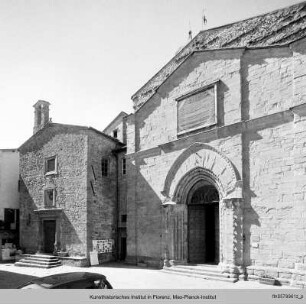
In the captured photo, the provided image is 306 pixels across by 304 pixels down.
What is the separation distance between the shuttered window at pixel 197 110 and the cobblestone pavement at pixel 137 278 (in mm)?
5701

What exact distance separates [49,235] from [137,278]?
8072mm

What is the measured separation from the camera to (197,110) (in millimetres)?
13766

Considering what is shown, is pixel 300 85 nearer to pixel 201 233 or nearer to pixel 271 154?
pixel 271 154

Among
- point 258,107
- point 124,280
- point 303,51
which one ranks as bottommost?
point 124,280

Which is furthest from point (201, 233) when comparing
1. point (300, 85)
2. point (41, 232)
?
point (41, 232)

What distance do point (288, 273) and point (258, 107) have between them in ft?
17.6

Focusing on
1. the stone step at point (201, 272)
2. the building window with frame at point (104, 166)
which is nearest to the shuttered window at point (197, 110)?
the stone step at point (201, 272)

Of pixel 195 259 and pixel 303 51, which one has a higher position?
pixel 303 51

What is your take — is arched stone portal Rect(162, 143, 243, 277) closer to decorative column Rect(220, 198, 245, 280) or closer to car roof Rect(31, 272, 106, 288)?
decorative column Rect(220, 198, 245, 280)

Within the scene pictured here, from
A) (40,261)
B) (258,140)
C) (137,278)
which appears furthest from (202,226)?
(40,261)

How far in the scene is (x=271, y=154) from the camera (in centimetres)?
1125

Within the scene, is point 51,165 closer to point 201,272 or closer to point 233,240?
point 201,272

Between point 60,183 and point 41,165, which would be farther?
point 41,165

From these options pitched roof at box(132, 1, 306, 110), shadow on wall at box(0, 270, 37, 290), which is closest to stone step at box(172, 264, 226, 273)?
shadow on wall at box(0, 270, 37, 290)
